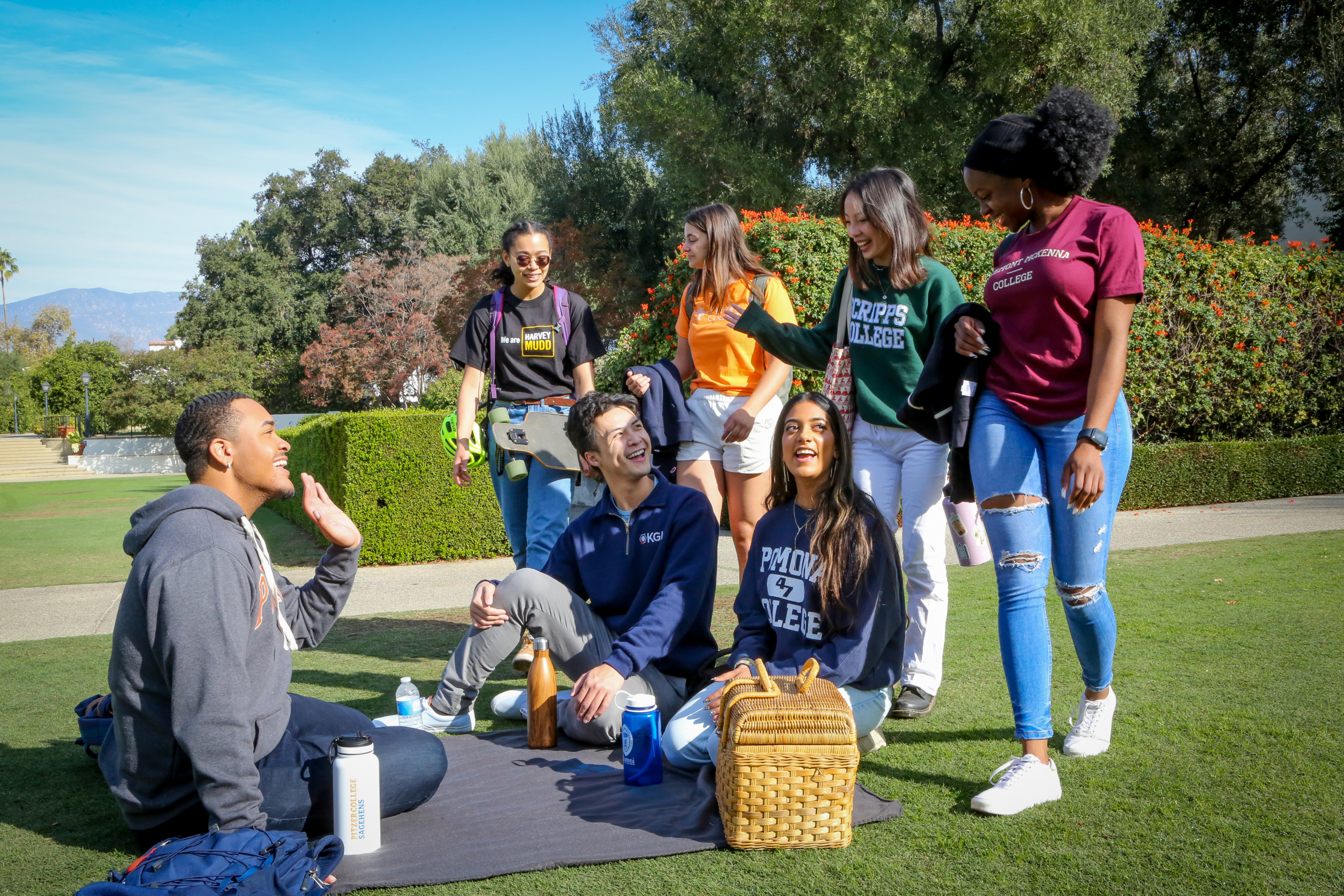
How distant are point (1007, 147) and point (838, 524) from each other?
136cm

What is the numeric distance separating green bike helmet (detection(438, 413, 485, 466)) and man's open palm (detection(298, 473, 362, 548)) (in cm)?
179

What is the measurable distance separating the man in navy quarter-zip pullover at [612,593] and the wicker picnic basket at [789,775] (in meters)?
0.84

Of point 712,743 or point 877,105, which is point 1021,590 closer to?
point 712,743

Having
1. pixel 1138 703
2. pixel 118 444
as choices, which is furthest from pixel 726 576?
pixel 118 444

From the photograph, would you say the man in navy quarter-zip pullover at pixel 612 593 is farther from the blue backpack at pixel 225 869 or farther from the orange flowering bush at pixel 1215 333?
the orange flowering bush at pixel 1215 333

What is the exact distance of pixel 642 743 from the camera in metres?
3.19

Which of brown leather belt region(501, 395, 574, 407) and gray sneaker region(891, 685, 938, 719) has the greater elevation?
brown leather belt region(501, 395, 574, 407)

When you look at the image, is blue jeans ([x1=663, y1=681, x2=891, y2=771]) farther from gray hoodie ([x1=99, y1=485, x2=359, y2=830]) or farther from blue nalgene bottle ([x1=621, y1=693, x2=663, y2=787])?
gray hoodie ([x1=99, y1=485, x2=359, y2=830])

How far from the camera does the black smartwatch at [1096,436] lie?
2826 mm

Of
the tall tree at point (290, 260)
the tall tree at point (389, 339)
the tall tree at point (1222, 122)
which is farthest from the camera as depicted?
the tall tree at point (290, 260)

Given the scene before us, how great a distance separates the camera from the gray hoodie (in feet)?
7.65

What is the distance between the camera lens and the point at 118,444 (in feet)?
137

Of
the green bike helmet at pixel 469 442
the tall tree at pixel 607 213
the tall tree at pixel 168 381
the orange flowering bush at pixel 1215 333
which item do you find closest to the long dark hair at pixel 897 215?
the green bike helmet at pixel 469 442

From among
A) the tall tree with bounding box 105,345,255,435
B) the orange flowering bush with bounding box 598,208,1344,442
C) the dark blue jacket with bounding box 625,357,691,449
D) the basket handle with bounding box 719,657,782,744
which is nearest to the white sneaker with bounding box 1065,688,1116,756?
the basket handle with bounding box 719,657,782,744
